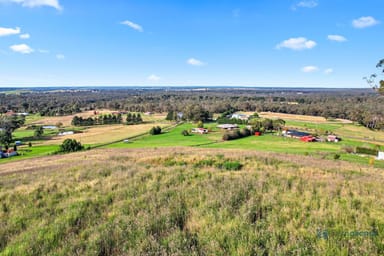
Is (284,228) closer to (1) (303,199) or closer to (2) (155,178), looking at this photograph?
(1) (303,199)

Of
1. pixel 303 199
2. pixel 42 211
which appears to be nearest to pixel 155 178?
pixel 42 211

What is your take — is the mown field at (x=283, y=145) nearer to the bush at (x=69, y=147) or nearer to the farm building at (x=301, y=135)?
the farm building at (x=301, y=135)

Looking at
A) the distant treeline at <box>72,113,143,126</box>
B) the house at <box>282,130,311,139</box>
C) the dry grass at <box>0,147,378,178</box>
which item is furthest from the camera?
the distant treeline at <box>72,113,143,126</box>

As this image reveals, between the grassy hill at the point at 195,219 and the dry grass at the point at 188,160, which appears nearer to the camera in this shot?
the grassy hill at the point at 195,219

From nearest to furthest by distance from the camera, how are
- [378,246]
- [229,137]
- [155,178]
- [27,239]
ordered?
[378,246] → [27,239] → [155,178] → [229,137]

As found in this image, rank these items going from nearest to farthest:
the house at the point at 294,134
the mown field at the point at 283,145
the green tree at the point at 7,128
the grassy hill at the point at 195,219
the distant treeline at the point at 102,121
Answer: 1. the grassy hill at the point at 195,219
2. the mown field at the point at 283,145
3. the green tree at the point at 7,128
4. the house at the point at 294,134
5. the distant treeline at the point at 102,121

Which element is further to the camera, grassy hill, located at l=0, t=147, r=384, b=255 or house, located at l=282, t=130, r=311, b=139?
house, located at l=282, t=130, r=311, b=139

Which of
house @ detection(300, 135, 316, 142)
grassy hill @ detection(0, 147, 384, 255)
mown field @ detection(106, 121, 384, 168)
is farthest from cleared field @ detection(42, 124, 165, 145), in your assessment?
grassy hill @ detection(0, 147, 384, 255)

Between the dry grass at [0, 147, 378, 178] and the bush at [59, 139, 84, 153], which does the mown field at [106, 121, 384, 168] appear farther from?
the dry grass at [0, 147, 378, 178]

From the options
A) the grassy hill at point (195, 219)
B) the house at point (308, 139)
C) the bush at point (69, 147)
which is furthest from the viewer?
the house at point (308, 139)

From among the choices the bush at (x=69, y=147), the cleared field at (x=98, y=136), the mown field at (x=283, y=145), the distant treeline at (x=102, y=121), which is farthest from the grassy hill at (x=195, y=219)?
the distant treeline at (x=102, y=121)

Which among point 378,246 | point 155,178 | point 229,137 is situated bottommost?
point 229,137
